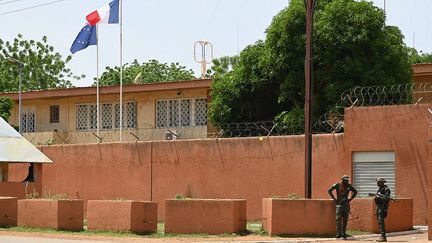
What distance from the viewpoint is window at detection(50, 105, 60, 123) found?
40.8m

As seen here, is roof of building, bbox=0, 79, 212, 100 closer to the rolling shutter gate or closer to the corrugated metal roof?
the corrugated metal roof

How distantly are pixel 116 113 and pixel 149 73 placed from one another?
33.6 meters

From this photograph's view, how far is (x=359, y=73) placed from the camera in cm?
2836

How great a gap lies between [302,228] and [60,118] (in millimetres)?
20880

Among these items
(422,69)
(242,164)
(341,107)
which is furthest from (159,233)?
(422,69)

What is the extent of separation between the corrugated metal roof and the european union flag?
17.7 feet

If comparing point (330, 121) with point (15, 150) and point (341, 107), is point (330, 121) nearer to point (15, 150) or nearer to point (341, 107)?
point (341, 107)

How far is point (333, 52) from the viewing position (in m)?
28.9

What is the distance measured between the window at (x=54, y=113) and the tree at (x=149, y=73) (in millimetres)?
25748

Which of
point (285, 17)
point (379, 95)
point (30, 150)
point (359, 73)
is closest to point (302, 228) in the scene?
point (379, 95)

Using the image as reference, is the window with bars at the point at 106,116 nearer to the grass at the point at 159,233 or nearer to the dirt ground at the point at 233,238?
the grass at the point at 159,233

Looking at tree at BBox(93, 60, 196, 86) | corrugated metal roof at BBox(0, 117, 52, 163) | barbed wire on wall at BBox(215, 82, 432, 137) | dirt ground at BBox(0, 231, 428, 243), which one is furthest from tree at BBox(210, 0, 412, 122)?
tree at BBox(93, 60, 196, 86)

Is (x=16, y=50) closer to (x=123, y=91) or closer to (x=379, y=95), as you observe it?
(x=123, y=91)

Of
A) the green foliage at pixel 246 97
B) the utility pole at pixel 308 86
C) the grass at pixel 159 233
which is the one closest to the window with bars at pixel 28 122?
the green foliage at pixel 246 97
